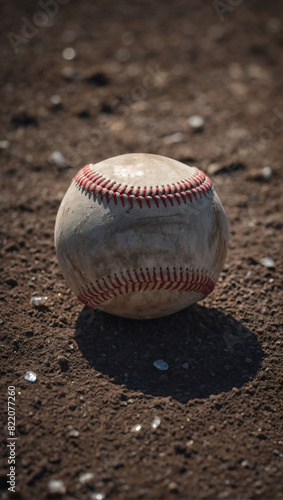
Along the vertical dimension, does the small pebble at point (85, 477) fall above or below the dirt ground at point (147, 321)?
above

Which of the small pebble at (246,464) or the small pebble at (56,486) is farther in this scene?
the small pebble at (246,464)

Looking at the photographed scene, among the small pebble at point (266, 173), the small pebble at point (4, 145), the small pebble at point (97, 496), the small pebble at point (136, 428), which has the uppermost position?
the small pebble at point (4, 145)

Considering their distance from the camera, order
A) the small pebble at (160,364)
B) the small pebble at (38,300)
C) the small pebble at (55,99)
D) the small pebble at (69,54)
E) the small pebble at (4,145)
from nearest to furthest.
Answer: the small pebble at (160,364) < the small pebble at (38,300) < the small pebble at (4,145) < the small pebble at (55,99) < the small pebble at (69,54)

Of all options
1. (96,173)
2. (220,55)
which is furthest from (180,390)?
(220,55)

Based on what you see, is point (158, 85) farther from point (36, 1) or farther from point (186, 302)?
point (186, 302)

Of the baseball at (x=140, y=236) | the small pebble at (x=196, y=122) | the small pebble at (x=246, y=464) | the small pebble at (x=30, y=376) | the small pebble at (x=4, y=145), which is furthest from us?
the small pebble at (x=196, y=122)

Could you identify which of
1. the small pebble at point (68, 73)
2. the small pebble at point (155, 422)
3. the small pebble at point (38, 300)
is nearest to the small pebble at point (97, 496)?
the small pebble at point (155, 422)

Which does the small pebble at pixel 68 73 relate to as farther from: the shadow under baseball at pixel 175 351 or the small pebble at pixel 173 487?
the small pebble at pixel 173 487
